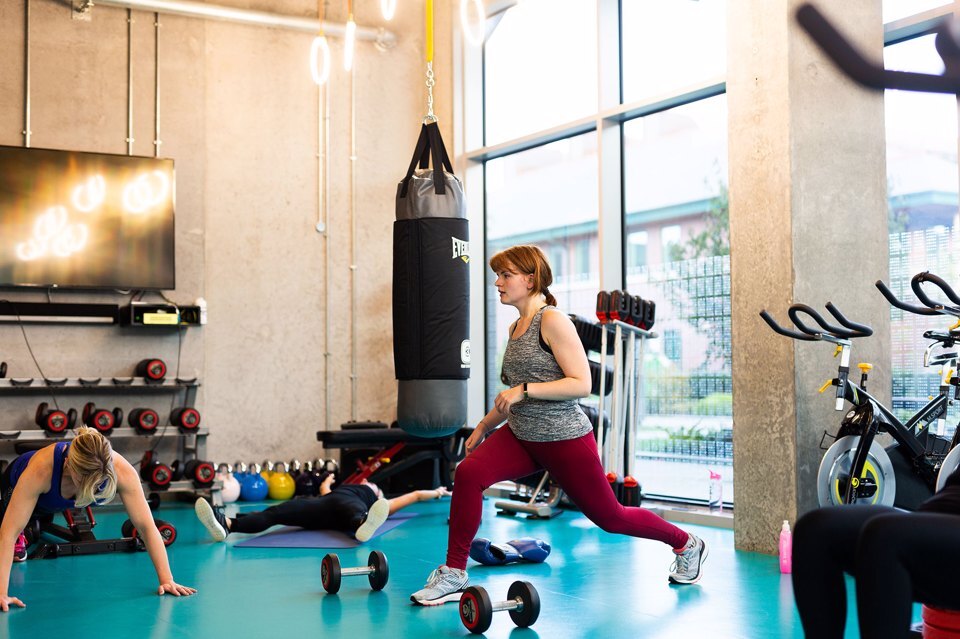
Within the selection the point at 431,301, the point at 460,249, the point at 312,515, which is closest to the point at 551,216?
the point at 312,515

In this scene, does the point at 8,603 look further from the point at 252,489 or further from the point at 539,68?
the point at 539,68

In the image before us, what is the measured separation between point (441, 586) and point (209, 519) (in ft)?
6.90

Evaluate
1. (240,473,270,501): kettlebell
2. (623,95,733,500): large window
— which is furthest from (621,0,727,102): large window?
(240,473,270,501): kettlebell

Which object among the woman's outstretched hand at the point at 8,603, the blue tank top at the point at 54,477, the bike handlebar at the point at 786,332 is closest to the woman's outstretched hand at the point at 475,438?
the bike handlebar at the point at 786,332

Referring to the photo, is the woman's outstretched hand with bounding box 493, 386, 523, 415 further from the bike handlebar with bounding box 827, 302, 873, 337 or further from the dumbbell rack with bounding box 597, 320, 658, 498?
the dumbbell rack with bounding box 597, 320, 658, 498

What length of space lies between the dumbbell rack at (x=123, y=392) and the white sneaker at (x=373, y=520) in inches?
94.4

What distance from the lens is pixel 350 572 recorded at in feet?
13.3

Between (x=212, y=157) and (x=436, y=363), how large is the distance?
4.81 metres

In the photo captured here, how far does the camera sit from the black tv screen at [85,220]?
7.28m

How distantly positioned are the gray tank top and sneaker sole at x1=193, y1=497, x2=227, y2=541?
236cm

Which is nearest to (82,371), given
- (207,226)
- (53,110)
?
(207,226)

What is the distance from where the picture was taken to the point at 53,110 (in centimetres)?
764

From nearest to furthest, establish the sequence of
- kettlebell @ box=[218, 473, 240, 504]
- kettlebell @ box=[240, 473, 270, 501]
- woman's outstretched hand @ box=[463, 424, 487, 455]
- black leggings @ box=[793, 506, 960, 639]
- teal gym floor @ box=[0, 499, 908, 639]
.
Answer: black leggings @ box=[793, 506, 960, 639], teal gym floor @ box=[0, 499, 908, 639], woman's outstretched hand @ box=[463, 424, 487, 455], kettlebell @ box=[218, 473, 240, 504], kettlebell @ box=[240, 473, 270, 501]

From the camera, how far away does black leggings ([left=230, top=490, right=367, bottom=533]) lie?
18.1ft
